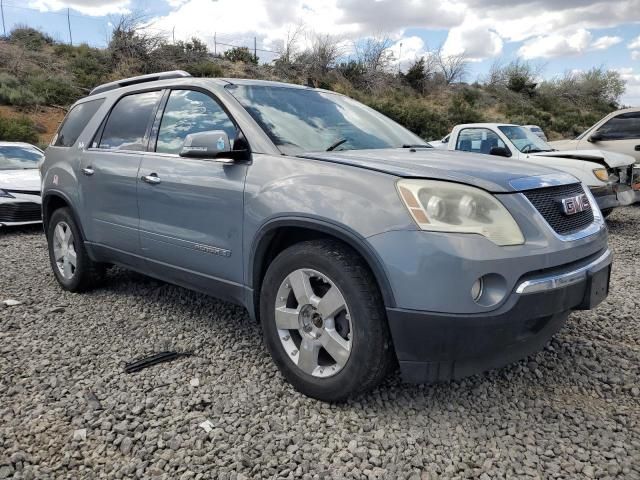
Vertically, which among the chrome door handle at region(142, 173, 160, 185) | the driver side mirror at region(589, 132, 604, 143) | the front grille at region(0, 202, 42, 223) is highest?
the chrome door handle at region(142, 173, 160, 185)

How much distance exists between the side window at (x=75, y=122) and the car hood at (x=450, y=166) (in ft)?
8.62

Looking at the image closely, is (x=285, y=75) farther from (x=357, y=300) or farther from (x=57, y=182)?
(x=357, y=300)

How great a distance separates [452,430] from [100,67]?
1113 inches

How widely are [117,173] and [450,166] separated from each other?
2.51 m

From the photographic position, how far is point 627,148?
9.77 m

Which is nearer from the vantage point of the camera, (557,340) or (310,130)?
(310,130)

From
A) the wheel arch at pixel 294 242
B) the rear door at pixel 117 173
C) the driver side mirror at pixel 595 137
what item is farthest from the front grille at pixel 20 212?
the driver side mirror at pixel 595 137

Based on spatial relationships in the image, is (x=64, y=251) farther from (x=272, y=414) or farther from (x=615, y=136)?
(x=615, y=136)

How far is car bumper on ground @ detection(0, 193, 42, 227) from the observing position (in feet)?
25.5

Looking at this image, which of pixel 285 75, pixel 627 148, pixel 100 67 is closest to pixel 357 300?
pixel 627 148

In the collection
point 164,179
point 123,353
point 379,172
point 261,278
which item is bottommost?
point 123,353

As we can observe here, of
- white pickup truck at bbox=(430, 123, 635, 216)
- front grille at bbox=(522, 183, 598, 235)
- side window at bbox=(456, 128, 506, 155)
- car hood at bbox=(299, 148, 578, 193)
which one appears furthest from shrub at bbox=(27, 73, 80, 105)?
front grille at bbox=(522, 183, 598, 235)

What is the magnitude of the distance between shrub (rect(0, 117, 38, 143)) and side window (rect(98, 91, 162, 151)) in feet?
52.4

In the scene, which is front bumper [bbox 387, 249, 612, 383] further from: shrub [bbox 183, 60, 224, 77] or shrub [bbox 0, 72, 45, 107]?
shrub [bbox 183, 60, 224, 77]
